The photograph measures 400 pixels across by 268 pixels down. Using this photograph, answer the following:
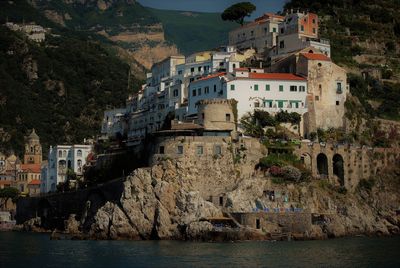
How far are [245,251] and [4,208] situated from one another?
67215 millimetres

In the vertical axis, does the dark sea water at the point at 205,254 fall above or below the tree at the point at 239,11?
below

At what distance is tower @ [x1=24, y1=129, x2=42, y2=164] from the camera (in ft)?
470

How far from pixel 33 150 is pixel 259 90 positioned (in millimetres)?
60944

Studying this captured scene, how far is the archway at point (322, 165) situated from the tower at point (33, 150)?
2449 inches

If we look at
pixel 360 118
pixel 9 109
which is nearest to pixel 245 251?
pixel 360 118

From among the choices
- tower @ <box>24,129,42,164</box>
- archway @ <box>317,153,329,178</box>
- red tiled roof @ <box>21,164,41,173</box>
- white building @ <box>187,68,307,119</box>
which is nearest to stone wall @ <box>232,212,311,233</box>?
archway @ <box>317,153,329,178</box>

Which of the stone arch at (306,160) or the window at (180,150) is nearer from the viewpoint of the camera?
the window at (180,150)

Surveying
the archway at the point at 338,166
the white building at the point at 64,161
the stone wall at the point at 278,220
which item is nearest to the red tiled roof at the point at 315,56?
the archway at the point at 338,166

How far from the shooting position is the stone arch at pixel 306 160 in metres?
89.4

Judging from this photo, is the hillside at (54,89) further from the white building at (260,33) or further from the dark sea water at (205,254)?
the dark sea water at (205,254)

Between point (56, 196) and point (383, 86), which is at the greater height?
point (383, 86)

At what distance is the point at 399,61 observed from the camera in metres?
115

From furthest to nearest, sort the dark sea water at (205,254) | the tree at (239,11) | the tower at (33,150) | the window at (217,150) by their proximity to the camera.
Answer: the tower at (33,150)
the tree at (239,11)
the window at (217,150)
the dark sea water at (205,254)

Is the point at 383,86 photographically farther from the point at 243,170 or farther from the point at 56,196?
the point at 56,196
